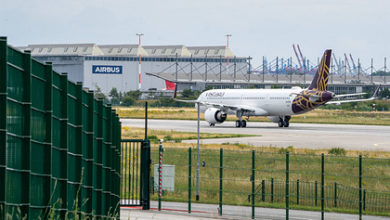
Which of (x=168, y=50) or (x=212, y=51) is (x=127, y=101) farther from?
(x=212, y=51)

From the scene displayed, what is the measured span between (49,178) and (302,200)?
1421cm

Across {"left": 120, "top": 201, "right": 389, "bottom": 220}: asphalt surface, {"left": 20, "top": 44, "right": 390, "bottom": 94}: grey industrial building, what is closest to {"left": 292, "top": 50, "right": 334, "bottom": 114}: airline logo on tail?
{"left": 120, "top": 201, "right": 389, "bottom": 220}: asphalt surface

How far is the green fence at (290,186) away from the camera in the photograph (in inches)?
805

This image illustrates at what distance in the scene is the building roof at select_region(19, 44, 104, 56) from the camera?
177m

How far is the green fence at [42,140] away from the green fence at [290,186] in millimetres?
7419

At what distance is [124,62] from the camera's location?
172 meters

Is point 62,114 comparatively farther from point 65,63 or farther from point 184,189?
point 65,63

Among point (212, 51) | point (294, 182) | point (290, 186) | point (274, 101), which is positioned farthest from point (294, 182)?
point (212, 51)

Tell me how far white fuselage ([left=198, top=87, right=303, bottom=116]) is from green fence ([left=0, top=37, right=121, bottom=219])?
49.5 metres

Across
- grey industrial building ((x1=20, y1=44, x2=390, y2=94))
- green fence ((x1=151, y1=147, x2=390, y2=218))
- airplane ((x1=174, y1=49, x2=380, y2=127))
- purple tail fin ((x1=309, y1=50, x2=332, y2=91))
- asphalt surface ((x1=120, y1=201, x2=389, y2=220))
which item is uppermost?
grey industrial building ((x1=20, y1=44, x2=390, y2=94))

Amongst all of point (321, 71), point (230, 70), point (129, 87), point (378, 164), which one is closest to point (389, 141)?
point (321, 71)

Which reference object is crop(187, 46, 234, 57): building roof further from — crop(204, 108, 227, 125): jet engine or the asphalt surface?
the asphalt surface

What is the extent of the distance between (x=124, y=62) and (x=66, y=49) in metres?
19.6

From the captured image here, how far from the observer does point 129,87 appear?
17300 centimetres
